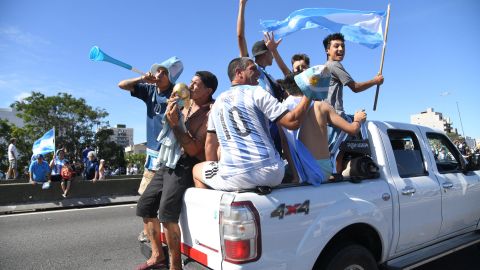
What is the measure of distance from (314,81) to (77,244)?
514 centimetres

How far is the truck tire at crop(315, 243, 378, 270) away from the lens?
8.39ft

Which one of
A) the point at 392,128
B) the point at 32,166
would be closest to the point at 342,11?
the point at 392,128

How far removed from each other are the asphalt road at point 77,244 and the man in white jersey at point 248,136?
290 cm

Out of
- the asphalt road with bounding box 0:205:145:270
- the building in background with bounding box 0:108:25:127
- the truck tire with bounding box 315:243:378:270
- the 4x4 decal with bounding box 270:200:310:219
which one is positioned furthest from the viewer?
the building in background with bounding box 0:108:25:127

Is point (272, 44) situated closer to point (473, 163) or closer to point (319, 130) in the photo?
point (319, 130)

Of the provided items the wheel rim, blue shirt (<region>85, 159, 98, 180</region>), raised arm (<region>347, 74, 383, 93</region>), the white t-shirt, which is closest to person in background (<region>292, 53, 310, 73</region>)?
raised arm (<region>347, 74, 383, 93</region>)

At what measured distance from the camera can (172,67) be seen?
3.72 m

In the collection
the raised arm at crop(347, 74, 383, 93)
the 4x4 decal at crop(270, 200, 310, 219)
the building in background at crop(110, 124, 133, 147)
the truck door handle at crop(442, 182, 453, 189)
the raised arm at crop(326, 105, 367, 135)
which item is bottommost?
the truck door handle at crop(442, 182, 453, 189)

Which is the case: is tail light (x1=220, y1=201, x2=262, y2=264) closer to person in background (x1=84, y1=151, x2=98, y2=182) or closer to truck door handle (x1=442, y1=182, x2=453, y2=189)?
truck door handle (x1=442, y1=182, x2=453, y2=189)

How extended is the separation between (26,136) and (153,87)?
1401 inches

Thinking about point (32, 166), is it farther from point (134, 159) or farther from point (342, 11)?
point (134, 159)

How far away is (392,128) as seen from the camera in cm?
355

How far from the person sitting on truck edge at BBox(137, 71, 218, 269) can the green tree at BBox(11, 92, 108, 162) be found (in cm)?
3291

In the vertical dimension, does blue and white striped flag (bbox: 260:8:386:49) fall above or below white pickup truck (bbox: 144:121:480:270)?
above
